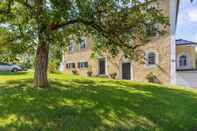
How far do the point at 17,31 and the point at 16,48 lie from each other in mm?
Answer: 802

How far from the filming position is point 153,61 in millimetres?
25703

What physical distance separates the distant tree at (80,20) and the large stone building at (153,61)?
9.27 m

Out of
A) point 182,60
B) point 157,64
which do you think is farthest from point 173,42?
point 182,60

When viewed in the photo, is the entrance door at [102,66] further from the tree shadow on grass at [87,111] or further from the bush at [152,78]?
the tree shadow on grass at [87,111]

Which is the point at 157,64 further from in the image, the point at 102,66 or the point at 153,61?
the point at 102,66

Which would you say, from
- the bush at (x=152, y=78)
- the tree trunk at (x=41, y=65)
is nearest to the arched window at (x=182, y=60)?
the bush at (x=152, y=78)

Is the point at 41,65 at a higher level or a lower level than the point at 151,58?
lower

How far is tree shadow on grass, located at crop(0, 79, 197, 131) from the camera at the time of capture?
7.29m

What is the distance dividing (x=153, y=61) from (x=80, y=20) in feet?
53.8

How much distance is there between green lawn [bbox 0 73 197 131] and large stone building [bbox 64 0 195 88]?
34.4ft

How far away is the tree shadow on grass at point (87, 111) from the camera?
729 centimetres

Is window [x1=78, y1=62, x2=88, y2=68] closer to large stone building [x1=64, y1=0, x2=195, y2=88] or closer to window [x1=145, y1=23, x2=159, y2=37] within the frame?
large stone building [x1=64, y1=0, x2=195, y2=88]

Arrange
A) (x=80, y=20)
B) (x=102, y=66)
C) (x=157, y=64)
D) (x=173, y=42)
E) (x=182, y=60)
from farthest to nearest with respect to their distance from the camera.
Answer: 1. (x=102, y=66)
2. (x=182, y=60)
3. (x=157, y=64)
4. (x=173, y=42)
5. (x=80, y=20)

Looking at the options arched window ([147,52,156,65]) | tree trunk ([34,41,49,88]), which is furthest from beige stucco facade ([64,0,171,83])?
tree trunk ([34,41,49,88])
